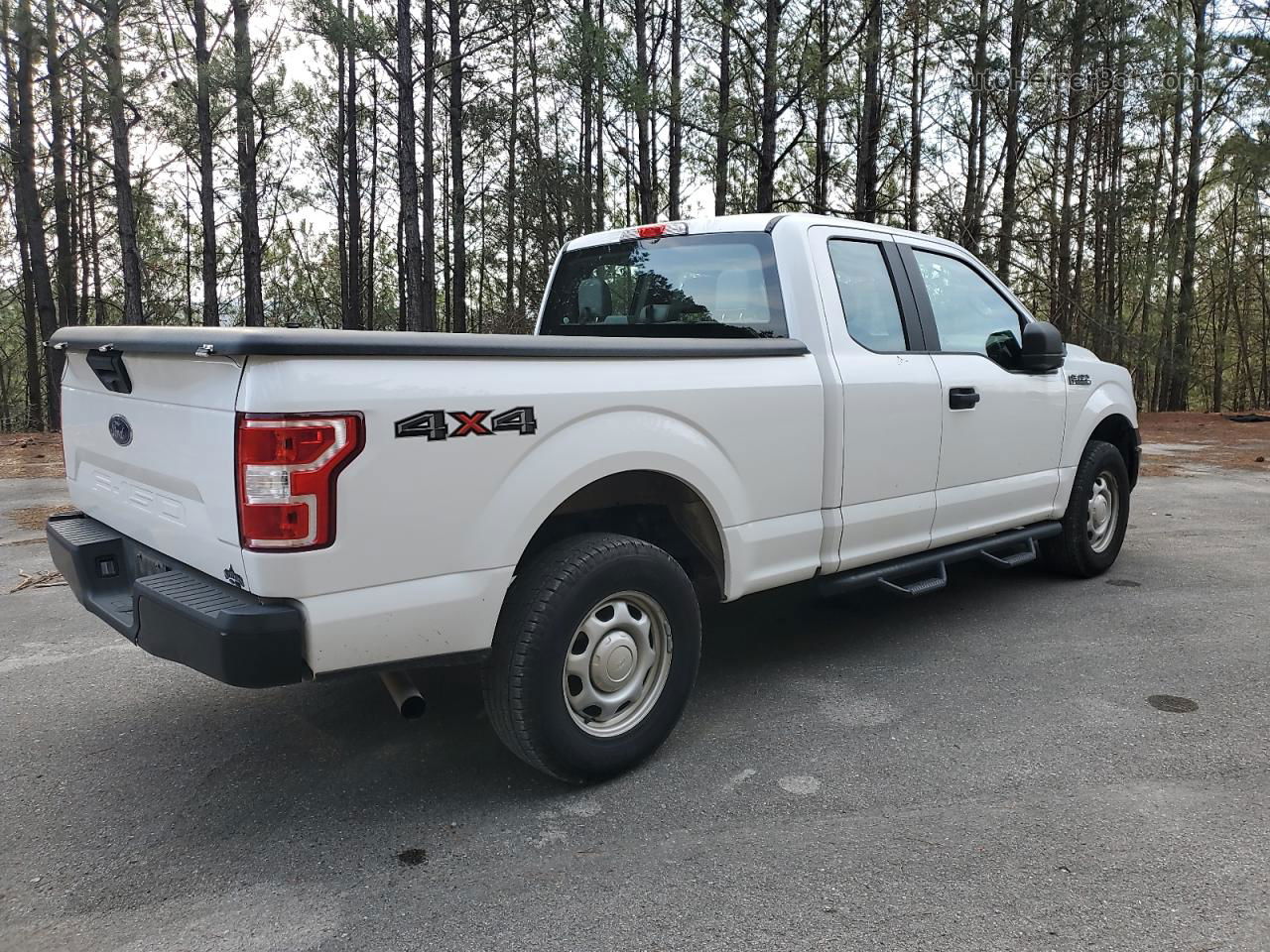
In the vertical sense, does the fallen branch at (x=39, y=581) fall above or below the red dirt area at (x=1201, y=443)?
below

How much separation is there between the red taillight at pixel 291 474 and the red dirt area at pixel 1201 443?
34.8 ft

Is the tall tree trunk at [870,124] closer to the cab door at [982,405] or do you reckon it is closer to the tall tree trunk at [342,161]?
the cab door at [982,405]

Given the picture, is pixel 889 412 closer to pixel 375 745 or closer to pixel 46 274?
pixel 375 745

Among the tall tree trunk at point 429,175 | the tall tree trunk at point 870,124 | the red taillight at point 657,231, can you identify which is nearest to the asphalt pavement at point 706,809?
the red taillight at point 657,231

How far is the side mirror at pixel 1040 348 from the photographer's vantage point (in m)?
4.53

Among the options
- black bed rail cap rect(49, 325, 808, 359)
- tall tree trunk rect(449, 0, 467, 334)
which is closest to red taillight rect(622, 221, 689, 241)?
black bed rail cap rect(49, 325, 808, 359)

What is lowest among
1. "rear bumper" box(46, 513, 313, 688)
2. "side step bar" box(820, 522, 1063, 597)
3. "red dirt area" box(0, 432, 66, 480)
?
"red dirt area" box(0, 432, 66, 480)

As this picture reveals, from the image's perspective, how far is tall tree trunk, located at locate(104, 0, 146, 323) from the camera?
45.1ft

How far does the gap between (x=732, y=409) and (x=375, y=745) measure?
69.1 inches

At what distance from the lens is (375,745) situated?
10.8 feet

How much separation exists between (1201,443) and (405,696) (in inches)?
588

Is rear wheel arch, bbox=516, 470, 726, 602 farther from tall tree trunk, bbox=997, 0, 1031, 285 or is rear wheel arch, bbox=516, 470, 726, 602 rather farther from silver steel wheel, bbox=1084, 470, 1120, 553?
tall tree trunk, bbox=997, 0, 1031, 285

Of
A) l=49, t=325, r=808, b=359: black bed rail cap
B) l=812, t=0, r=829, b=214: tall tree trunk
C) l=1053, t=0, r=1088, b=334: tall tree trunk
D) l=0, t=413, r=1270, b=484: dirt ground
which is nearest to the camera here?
l=49, t=325, r=808, b=359: black bed rail cap

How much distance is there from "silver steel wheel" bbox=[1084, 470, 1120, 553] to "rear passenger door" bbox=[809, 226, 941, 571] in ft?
6.25
